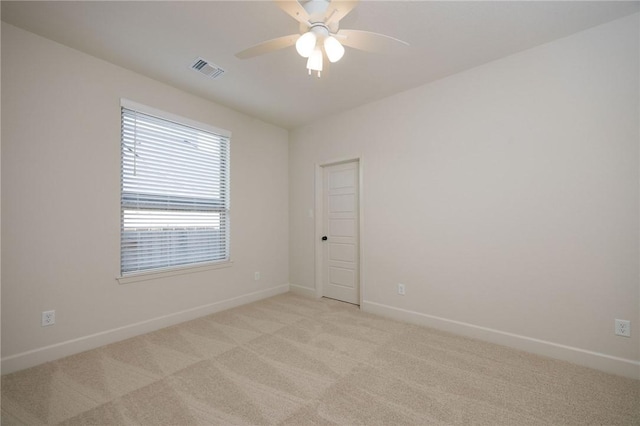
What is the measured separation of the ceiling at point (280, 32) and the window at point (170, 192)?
57cm

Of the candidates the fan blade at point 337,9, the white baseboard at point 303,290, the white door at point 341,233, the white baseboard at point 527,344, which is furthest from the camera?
A: the white baseboard at point 303,290

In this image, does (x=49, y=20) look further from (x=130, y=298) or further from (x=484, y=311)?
(x=484, y=311)

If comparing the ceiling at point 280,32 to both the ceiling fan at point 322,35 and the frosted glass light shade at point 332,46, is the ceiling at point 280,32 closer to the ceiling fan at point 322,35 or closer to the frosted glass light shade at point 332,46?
the ceiling fan at point 322,35

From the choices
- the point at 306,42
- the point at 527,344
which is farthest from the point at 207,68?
the point at 527,344

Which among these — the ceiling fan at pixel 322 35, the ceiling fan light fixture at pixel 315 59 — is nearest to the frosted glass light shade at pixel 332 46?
the ceiling fan at pixel 322 35

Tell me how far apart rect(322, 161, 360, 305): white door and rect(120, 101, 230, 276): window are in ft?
4.83

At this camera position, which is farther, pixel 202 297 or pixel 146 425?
pixel 202 297

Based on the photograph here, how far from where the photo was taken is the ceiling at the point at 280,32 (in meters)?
1.97

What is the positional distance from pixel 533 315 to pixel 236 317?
3086mm

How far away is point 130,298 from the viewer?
278 cm

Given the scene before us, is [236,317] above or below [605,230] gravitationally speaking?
below

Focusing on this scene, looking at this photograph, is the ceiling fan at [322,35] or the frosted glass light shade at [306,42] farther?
the frosted glass light shade at [306,42]

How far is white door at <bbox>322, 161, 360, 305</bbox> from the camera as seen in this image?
12.6 ft

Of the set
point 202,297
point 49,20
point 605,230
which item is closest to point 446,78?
point 605,230
